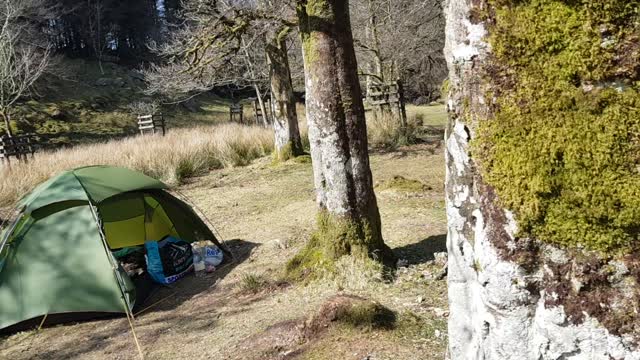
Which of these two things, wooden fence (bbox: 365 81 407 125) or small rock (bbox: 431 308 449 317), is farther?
wooden fence (bbox: 365 81 407 125)

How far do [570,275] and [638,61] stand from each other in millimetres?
546

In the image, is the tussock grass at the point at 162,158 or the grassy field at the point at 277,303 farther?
the tussock grass at the point at 162,158

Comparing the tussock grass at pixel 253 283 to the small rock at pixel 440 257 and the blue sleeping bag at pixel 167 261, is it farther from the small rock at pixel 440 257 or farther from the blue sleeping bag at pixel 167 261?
the small rock at pixel 440 257

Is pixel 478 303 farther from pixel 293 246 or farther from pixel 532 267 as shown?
pixel 293 246

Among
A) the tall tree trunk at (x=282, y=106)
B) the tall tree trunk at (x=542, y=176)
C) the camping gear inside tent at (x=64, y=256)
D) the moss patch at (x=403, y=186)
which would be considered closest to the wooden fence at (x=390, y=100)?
the tall tree trunk at (x=282, y=106)

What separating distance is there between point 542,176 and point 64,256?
5273mm

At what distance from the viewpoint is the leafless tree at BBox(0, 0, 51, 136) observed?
2084 cm

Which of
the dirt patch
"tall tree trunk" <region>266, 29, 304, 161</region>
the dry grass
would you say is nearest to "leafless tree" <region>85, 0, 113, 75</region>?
the dry grass

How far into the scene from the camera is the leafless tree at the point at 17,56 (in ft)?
68.4

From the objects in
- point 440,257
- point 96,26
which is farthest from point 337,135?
point 96,26

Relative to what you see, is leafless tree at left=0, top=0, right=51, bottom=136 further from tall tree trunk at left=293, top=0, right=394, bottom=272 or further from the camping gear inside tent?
tall tree trunk at left=293, top=0, right=394, bottom=272

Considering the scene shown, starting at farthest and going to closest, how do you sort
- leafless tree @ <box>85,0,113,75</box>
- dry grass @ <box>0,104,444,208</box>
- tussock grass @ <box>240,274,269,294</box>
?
leafless tree @ <box>85,0,113,75</box> < dry grass @ <box>0,104,444,208</box> < tussock grass @ <box>240,274,269,294</box>

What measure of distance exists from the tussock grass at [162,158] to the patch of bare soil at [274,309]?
4.69m

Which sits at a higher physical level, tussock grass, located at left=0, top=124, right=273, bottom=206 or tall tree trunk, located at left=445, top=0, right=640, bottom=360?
tall tree trunk, located at left=445, top=0, right=640, bottom=360
